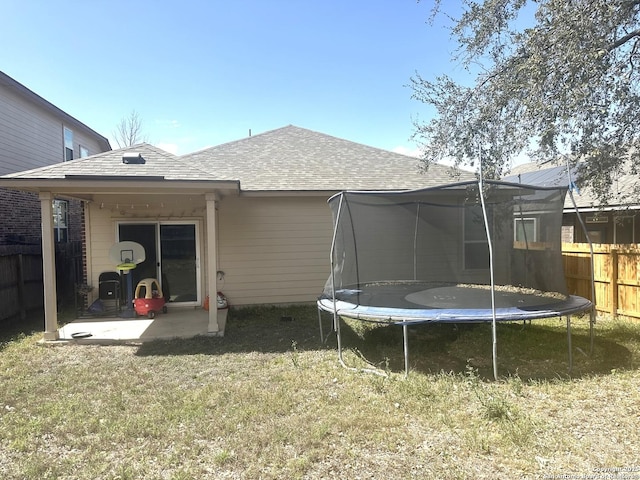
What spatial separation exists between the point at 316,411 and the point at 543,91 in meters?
4.88

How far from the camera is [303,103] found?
510 inches

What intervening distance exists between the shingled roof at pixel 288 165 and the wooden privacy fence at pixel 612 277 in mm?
2985

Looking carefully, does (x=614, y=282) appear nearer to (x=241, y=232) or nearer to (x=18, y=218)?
(x=241, y=232)

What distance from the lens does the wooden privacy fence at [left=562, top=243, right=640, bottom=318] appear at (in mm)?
6336

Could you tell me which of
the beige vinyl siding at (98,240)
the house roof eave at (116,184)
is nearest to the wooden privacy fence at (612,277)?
the house roof eave at (116,184)

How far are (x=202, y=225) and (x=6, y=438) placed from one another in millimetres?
5389

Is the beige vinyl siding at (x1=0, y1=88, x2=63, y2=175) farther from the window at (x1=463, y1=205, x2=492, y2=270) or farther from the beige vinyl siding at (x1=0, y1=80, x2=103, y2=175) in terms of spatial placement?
the window at (x1=463, y1=205, x2=492, y2=270)

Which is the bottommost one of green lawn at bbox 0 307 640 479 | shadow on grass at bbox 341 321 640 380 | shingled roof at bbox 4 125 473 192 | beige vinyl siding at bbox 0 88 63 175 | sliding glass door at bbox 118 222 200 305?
shadow on grass at bbox 341 321 640 380

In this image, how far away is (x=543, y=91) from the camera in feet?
16.7

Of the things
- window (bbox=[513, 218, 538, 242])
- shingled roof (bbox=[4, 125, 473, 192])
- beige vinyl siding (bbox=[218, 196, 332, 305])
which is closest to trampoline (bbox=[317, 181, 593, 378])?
window (bbox=[513, 218, 538, 242])

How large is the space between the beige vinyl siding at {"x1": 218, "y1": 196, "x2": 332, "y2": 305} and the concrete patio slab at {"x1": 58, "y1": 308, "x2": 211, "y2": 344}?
1.14 m

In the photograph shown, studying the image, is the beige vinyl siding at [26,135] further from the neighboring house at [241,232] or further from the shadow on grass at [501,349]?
the shadow on grass at [501,349]

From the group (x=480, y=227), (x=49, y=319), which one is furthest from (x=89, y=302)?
(x=480, y=227)

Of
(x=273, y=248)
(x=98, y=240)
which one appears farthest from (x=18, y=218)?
(x=273, y=248)
